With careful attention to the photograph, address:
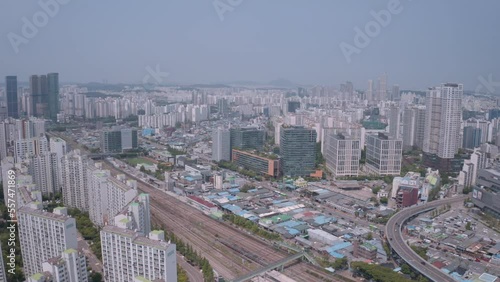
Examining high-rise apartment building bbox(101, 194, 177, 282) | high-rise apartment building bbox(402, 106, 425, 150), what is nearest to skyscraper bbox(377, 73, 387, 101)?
high-rise apartment building bbox(402, 106, 425, 150)

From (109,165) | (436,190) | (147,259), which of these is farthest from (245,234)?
(109,165)

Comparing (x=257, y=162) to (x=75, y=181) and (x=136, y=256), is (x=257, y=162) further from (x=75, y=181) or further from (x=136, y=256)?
(x=136, y=256)

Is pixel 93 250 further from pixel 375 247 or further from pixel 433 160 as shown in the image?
pixel 433 160

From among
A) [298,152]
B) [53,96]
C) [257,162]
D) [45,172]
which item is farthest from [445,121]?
[53,96]

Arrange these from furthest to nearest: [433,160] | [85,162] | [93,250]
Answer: [433,160]
[85,162]
[93,250]

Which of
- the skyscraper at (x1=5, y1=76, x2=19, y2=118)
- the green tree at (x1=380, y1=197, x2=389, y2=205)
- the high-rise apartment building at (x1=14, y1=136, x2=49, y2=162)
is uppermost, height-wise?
the skyscraper at (x1=5, y1=76, x2=19, y2=118)

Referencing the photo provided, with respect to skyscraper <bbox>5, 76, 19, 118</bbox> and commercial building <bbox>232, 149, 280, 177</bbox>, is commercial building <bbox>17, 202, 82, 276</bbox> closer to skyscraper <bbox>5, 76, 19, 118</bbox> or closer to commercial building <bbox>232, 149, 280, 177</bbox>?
commercial building <bbox>232, 149, 280, 177</bbox>
